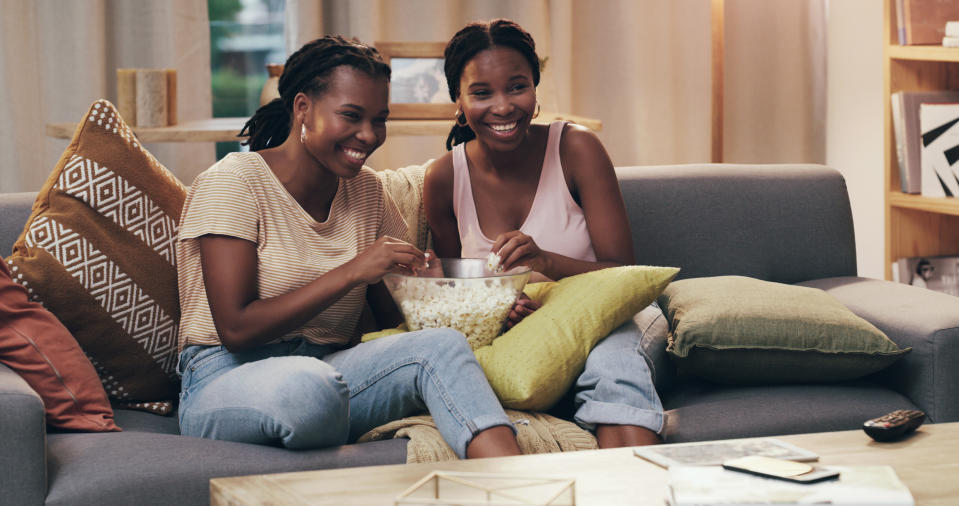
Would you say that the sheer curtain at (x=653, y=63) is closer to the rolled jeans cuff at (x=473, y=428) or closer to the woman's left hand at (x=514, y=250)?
the woman's left hand at (x=514, y=250)

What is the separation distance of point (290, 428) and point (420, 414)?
26 cm

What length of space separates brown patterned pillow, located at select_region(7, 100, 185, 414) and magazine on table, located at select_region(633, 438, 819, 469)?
38.2 inches

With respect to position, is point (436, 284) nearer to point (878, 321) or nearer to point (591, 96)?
A: point (878, 321)

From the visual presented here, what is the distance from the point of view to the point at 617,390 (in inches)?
63.4

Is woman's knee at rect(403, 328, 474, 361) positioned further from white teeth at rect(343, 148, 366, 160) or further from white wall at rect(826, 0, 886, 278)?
white wall at rect(826, 0, 886, 278)

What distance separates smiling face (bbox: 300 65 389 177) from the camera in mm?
1745

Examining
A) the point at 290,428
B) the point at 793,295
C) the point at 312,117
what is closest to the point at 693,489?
the point at 290,428

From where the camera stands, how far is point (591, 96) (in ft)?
12.4

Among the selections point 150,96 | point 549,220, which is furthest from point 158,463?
point 150,96

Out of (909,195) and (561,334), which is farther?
(909,195)

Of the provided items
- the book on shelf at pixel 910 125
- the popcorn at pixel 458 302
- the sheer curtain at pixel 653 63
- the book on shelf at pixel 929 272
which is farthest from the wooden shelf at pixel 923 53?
the popcorn at pixel 458 302

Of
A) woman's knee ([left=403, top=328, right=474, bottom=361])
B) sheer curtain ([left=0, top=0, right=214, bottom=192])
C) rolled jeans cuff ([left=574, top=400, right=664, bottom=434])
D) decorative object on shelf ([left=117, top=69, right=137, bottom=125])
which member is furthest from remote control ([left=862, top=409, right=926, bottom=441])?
sheer curtain ([left=0, top=0, right=214, bottom=192])

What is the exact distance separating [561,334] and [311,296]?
0.43m

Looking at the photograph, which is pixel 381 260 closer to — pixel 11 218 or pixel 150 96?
pixel 11 218
